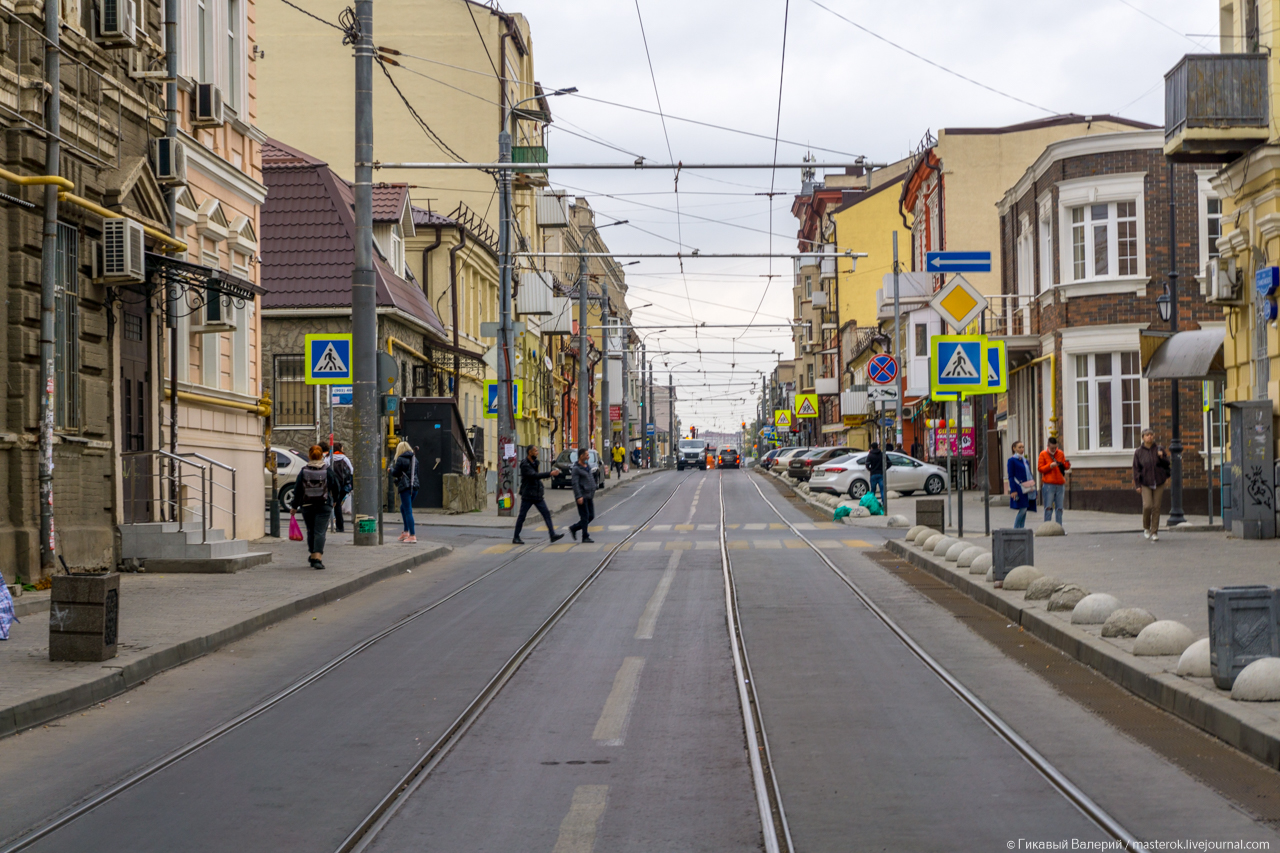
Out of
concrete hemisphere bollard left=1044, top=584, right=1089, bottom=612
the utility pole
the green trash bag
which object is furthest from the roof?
concrete hemisphere bollard left=1044, top=584, right=1089, bottom=612

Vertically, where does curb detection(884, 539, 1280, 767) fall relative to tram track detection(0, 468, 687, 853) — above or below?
above

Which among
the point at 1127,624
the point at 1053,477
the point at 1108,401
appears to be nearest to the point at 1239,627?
the point at 1127,624

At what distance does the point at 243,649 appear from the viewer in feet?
38.5

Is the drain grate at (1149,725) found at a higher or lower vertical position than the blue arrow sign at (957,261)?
lower

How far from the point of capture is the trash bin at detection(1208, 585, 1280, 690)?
8.22m

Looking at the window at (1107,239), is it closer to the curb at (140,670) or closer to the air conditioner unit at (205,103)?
the air conditioner unit at (205,103)

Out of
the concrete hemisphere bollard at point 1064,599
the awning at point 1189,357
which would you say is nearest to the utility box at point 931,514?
the awning at point 1189,357

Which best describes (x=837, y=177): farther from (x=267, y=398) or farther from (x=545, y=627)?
(x=545, y=627)

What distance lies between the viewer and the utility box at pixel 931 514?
23.1 m

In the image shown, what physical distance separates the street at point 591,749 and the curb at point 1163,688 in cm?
47

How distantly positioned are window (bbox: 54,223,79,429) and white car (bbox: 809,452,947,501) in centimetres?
2873

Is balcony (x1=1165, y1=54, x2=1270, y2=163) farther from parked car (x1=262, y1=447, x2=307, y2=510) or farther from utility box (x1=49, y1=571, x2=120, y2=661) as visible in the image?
parked car (x1=262, y1=447, x2=307, y2=510)

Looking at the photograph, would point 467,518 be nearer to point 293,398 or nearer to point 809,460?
point 293,398

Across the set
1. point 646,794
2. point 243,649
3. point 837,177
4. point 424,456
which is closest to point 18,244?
point 243,649
